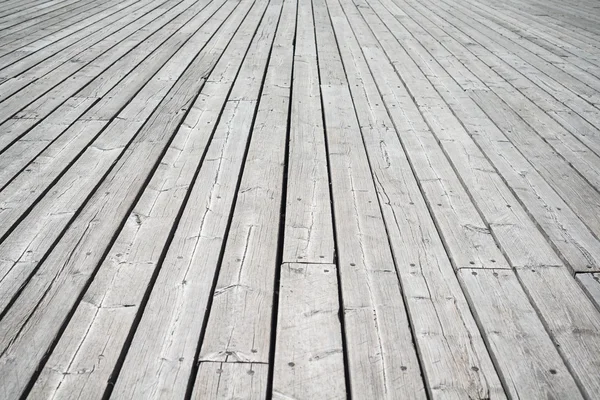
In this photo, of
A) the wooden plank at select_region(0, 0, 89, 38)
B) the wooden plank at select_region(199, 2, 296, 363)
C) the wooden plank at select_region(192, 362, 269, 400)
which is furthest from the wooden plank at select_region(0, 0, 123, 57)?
the wooden plank at select_region(192, 362, 269, 400)

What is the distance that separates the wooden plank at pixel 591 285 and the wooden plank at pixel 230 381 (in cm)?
92

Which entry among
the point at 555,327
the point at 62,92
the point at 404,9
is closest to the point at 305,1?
the point at 404,9

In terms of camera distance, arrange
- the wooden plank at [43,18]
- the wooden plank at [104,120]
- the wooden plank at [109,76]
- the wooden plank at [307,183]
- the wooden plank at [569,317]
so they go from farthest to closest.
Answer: the wooden plank at [43,18] < the wooden plank at [109,76] < the wooden plank at [104,120] < the wooden plank at [307,183] < the wooden plank at [569,317]

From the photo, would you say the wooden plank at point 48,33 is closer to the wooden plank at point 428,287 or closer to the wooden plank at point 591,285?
the wooden plank at point 428,287

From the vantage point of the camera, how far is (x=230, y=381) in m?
1.16

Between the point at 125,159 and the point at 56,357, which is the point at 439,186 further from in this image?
the point at 56,357

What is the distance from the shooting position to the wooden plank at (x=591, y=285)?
4.80 ft

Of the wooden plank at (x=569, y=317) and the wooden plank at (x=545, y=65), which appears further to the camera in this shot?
the wooden plank at (x=545, y=65)

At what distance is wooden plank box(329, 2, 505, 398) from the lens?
1.19 m

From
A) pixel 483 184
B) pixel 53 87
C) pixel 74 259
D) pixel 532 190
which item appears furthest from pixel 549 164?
pixel 53 87

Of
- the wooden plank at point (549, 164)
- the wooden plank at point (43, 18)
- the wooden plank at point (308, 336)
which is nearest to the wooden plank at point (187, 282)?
the wooden plank at point (308, 336)

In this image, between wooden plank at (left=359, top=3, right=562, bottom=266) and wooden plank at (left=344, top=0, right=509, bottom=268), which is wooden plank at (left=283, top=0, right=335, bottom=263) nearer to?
wooden plank at (left=344, top=0, right=509, bottom=268)

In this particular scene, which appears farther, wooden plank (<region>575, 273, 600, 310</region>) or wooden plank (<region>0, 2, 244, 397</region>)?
wooden plank (<region>575, 273, 600, 310</region>)

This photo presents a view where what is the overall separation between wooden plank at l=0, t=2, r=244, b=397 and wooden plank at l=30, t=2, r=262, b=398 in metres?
0.03
